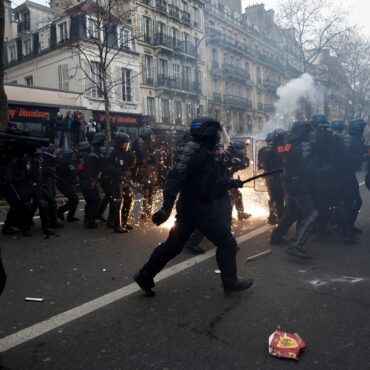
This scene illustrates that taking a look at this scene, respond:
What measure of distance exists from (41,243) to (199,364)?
446 centimetres

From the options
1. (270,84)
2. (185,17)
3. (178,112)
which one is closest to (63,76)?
(178,112)

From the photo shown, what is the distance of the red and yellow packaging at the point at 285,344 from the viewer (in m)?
2.72

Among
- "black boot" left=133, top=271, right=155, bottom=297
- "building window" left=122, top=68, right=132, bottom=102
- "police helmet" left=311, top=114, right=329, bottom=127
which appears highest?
"building window" left=122, top=68, right=132, bottom=102

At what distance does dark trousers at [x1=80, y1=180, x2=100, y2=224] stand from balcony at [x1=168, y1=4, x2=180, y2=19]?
31.1 m

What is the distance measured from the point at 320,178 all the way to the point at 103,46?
14811mm

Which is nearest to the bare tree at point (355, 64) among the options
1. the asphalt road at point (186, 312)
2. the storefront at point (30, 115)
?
the storefront at point (30, 115)

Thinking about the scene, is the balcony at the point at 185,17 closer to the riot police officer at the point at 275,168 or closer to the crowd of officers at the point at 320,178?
the riot police officer at the point at 275,168

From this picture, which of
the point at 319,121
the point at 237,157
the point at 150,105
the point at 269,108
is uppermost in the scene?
the point at 269,108

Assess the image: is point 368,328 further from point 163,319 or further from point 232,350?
point 163,319

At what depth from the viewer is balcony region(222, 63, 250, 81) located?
41.9m

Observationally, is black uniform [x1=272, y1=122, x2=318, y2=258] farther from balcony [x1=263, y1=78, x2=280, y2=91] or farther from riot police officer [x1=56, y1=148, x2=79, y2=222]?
balcony [x1=263, y1=78, x2=280, y2=91]

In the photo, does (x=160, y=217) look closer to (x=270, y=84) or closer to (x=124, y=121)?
(x=124, y=121)

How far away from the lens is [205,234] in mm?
3867

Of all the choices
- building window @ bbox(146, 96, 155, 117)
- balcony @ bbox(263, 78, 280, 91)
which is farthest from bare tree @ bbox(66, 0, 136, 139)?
balcony @ bbox(263, 78, 280, 91)
